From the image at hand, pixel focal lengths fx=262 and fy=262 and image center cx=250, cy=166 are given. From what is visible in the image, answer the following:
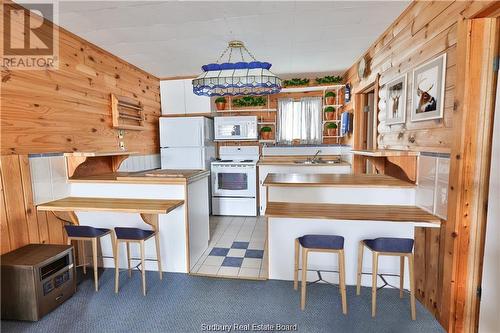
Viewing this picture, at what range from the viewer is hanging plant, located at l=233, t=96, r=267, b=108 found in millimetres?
4633

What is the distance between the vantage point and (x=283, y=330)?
1.79 meters

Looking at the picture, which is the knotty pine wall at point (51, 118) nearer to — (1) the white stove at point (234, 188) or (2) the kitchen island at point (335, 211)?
(1) the white stove at point (234, 188)

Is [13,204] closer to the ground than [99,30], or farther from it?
closer to the ground

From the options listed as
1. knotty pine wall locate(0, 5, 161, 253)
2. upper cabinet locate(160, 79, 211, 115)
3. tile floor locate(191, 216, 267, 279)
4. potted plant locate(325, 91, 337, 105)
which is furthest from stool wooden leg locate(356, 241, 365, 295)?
upper cabinet locate(160, 79, 211, 115)

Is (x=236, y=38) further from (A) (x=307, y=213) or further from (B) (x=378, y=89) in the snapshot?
(A) (x=307, y=213)

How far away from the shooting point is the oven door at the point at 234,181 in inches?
166

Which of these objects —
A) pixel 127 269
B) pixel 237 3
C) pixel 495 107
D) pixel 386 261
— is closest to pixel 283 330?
pixel 386 261

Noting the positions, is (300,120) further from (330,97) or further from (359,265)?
(359,265)

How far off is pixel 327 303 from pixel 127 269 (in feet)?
6.32

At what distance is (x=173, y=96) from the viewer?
4.36m

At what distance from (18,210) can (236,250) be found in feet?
6.67

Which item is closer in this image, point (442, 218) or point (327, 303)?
point (442, 218)

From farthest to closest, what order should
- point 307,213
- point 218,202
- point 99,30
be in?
point 218,202
point 99,30
point 307,213

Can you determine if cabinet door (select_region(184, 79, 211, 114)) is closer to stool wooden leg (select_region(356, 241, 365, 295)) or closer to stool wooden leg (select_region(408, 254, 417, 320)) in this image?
stool wooden leg (select_region(356, 241, 365, 295))
